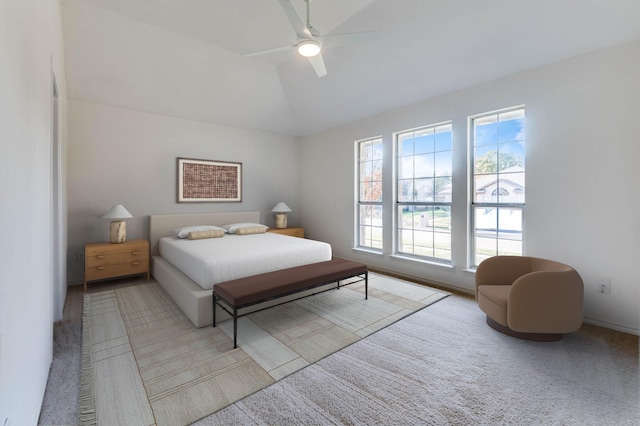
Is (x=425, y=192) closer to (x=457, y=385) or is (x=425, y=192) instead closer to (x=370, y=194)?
(x=370, y=194)

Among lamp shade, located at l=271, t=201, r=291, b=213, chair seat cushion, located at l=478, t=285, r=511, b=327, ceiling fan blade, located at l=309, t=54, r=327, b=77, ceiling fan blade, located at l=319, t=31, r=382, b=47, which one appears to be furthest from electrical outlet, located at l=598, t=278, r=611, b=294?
lamp shade, located at l=271, t=201, r=291, b=213

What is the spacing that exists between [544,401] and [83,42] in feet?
18.9

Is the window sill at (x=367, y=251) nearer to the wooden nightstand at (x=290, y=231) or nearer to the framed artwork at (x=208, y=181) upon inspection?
the wooden nightstand at (x=290, y=231)

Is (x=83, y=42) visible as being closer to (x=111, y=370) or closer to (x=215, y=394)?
(x=111, y=370)

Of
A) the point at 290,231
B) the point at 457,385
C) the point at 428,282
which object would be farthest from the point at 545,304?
the point at 290,231

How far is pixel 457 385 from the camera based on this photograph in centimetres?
191

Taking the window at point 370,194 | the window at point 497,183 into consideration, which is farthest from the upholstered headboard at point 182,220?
the window at point 497,183

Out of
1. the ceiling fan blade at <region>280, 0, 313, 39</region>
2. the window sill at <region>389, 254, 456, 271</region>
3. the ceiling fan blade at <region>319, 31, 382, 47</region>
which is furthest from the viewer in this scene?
the window sill at <region>389, 254, 456, 271</region>

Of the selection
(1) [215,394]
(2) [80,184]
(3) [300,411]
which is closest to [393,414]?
(3) [300,411]

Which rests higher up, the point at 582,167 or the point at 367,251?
the point at 582,167

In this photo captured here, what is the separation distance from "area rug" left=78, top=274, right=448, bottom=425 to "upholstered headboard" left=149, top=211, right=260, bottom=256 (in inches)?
46.3

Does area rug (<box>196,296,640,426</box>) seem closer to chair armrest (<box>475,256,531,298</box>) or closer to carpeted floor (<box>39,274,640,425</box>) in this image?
carpeted floor (<box>39,274,640,425</box>)

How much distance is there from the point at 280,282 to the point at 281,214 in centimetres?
336

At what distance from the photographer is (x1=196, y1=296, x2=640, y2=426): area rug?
5.37 ft
